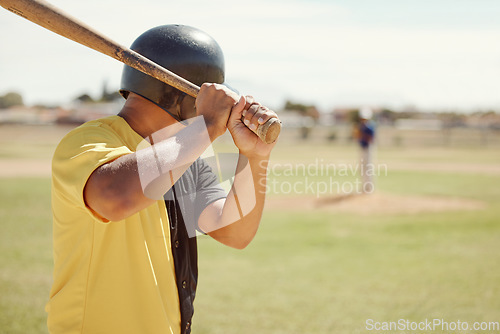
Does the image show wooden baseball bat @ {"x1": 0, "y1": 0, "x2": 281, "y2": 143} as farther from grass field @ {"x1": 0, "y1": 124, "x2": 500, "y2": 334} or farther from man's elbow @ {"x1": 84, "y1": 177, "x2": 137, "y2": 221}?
grass field @ {"x1": 0, "y1": 124, "x2": 500, "y2": 334}

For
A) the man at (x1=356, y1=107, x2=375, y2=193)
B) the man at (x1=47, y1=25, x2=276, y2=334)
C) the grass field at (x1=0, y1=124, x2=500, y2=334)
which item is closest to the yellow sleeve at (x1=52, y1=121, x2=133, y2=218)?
the man at (x1=47, y1=25, x2=276, y2=334)

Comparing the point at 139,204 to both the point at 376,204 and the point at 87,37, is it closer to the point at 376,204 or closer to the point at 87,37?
the point at 87,37

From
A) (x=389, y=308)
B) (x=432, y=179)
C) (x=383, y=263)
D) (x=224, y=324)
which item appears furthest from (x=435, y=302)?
(x=432, y=179)

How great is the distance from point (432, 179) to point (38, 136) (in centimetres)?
3615

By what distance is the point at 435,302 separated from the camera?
201 inches

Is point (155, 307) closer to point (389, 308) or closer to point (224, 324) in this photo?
point (224, 324)

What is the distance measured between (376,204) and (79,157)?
10201mm

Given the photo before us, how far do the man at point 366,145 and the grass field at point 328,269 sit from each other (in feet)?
4.76

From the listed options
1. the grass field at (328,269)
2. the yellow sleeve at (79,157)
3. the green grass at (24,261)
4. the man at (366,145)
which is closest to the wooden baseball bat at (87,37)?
the yellow sleeve at (79,157)

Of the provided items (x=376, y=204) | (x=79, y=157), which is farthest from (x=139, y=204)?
(x=376, y=204)

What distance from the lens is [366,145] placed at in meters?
12.5

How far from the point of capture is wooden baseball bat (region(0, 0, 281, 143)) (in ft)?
5.38

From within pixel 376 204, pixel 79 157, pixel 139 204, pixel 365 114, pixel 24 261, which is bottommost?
pixel 24 261

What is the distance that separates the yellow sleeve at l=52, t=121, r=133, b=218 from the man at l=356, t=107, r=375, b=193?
11.4 meters
